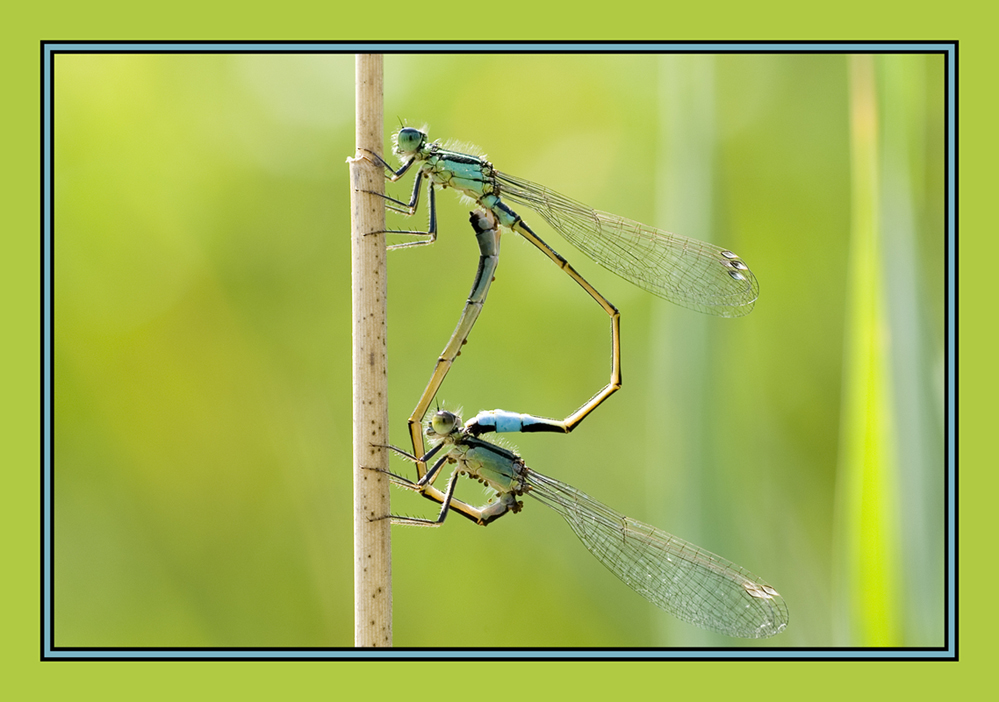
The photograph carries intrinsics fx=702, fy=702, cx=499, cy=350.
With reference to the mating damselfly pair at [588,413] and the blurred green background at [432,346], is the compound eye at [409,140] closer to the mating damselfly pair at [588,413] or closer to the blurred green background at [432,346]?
the mating damselfly pair at [588,413]

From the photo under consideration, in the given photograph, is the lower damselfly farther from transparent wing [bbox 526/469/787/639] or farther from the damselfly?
the damselfly

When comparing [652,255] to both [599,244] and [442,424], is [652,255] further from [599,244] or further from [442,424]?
[442,424]

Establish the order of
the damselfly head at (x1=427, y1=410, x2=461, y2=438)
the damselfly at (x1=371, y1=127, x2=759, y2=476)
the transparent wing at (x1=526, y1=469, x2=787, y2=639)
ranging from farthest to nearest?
the transparent wing at (x1=526, y1=469, x2=787, y2=639) → the damselfly at (x1=371, y1=127, x2=759, y2=476) → the damselfly head at (x1=427, y1=410, x2=461, y2=438)

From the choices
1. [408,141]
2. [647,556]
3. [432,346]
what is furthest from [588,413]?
[432,346]

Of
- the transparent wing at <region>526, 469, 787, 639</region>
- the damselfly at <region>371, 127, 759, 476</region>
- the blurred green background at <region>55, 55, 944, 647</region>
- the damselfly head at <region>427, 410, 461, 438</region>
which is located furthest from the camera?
the blurred green background at <region>55, 55, 944, 647</region>

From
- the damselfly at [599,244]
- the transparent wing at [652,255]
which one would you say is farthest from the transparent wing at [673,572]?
the transparent wing at [652,255]

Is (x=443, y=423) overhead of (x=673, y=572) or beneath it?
overhead

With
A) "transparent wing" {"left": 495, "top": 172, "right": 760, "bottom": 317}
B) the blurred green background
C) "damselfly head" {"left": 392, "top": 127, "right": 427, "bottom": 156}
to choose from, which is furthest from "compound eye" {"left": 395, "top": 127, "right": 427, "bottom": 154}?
"transparent wing" {"left": 495, "top": 172, "right": 760, "bottom": 317}

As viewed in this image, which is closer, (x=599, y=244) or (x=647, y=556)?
(x=647, y=556)
